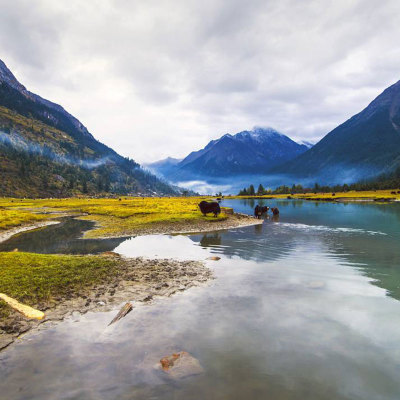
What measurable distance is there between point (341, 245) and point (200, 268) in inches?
755

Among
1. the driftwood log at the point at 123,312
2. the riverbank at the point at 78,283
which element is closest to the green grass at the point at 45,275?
the riverbank at the point at 78,283

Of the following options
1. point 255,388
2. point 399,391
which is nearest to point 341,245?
point 399,391

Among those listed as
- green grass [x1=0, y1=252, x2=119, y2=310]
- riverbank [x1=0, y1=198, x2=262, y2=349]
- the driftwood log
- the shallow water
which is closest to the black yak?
riverbank [x1=0, y1=198, x2=262, y2=349]

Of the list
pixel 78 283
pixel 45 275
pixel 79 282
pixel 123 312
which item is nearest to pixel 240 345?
pixel 123 312

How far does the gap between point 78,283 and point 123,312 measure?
539cm

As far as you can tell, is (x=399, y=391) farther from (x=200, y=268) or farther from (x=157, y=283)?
(x=200, y=268)

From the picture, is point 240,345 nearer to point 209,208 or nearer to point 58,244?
point 58,244

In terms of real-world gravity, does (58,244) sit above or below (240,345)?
below

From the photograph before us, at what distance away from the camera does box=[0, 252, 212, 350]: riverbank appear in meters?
13.2

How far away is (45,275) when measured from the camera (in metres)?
17.3

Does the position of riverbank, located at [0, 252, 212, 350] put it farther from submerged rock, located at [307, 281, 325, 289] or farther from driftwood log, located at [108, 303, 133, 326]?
submerged rock, located at [307, 281, 325, 289]

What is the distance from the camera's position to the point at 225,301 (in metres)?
15.0

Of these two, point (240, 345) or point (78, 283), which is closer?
point (240, 345)

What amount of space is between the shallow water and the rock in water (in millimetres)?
309
